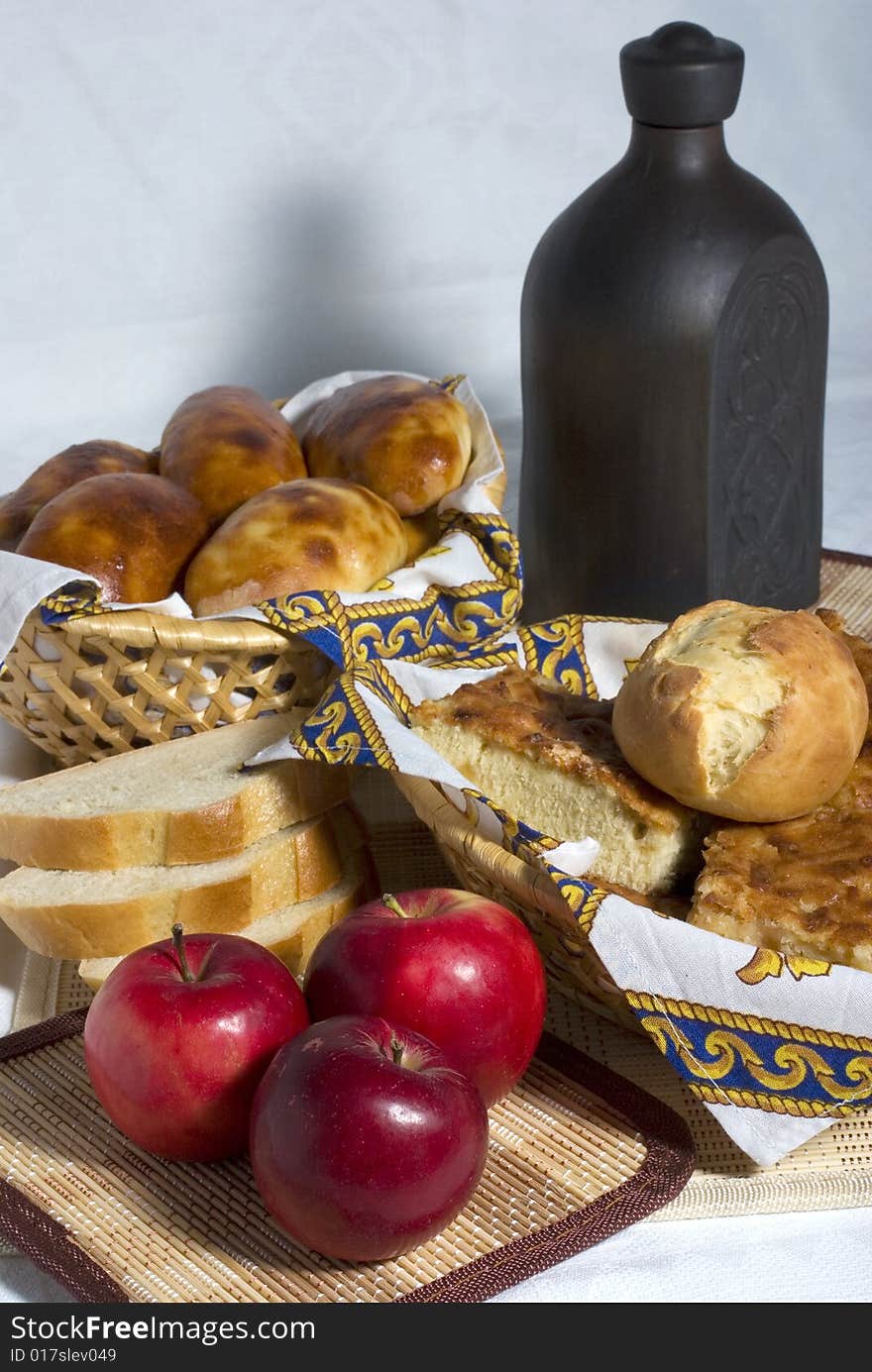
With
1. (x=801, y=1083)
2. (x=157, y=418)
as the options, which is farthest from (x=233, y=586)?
(x=157, y=418)

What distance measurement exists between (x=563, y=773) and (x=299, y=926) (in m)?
0.33

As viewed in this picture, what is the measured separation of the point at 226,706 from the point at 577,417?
0.61 m

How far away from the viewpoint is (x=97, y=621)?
1741mm

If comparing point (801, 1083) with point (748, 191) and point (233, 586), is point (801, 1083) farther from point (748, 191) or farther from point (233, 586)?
point (748, 191)

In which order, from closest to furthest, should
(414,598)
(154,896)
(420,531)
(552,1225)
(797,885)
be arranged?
(552,1225) < (797,885) < (154,896) < (414,598) < (420,531)

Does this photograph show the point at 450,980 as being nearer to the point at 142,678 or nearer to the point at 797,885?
the point at 797,885

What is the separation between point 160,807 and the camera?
1678 mm

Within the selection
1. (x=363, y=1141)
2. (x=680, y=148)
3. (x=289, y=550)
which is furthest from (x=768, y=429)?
(x=363, y=1141)

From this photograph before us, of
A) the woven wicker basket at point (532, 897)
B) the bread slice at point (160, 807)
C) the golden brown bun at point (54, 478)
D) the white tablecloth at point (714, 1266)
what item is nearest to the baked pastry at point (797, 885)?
the woven wicker basket at point (532, 897)

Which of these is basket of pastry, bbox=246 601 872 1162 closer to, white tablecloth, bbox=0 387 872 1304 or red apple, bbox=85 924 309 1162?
white tablecloth, bbox=0 387 872 1304

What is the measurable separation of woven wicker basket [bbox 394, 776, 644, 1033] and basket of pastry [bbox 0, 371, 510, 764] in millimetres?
311

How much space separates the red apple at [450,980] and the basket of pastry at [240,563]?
47 cm

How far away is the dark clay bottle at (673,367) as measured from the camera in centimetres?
197

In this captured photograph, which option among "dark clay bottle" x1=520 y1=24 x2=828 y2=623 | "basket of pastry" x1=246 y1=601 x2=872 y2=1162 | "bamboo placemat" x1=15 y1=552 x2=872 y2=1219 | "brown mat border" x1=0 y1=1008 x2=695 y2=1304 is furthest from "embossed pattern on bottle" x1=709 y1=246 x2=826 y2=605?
"brown mat border" x1=0 y1=1008 x2=695 y2=1304
